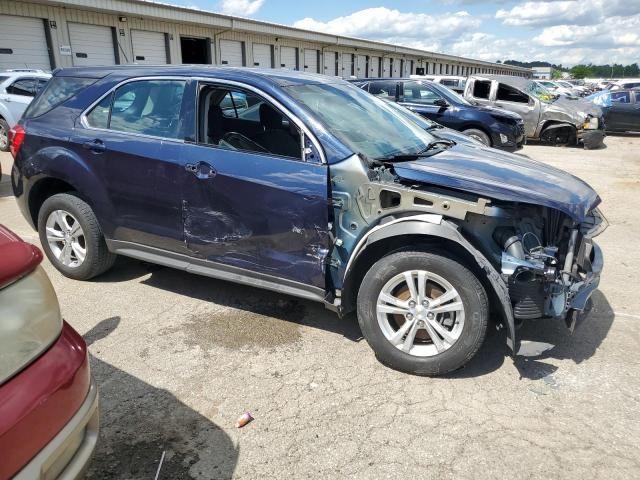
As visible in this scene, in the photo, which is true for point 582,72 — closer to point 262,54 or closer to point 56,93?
point 262,54

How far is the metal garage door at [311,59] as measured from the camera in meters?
33.0

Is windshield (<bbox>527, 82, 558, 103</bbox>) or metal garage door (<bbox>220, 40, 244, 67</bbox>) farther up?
metal garage door (<bbox>220, 40, 244, 67</bbox>)

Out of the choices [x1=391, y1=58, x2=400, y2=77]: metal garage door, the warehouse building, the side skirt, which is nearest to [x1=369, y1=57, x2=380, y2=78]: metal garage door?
[x1=391, y1=58, x2=400, y2=77]: metal garage door

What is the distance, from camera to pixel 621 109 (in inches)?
664

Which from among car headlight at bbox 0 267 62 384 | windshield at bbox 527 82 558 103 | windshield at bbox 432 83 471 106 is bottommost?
windshield at bbox 527 82 558 103

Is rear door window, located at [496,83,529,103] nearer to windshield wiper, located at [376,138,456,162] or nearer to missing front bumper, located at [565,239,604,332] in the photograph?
windshield wiper, located at [376,138,456,162]

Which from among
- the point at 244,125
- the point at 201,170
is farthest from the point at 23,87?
the point at 201,170

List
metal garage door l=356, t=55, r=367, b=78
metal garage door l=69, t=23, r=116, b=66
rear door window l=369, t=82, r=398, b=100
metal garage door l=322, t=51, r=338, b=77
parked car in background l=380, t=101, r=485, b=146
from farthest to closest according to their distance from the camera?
1. metal garage door l=356, t=55, r=367, b=78
2. metal garage door l=322, t=51, r=338, b=77
3. metal garage door l=69, t=23, r=116, b=66
4. rear door window l=369, t=82, r=398, b=100
5. parked car in background l=380, t=101, r=485, b=146

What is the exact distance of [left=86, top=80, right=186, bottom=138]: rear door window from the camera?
3.80 metres

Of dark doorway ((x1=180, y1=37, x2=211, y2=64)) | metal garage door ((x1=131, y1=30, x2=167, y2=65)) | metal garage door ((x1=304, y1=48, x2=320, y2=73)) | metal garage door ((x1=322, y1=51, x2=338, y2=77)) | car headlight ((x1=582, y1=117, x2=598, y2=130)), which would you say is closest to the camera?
car headlight ((x1=582, y1=117, x2=598, y2=130))

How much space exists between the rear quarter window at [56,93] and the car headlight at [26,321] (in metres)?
3.00

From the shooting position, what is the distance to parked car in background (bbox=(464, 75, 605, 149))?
13859mm

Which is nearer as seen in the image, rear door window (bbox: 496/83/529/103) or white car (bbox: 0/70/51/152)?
white car (bbox: 0/70/51/152)

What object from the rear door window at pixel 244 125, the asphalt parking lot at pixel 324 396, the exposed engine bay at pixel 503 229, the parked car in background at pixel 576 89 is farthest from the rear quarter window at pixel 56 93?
the parked car in background at pixel 576 89
